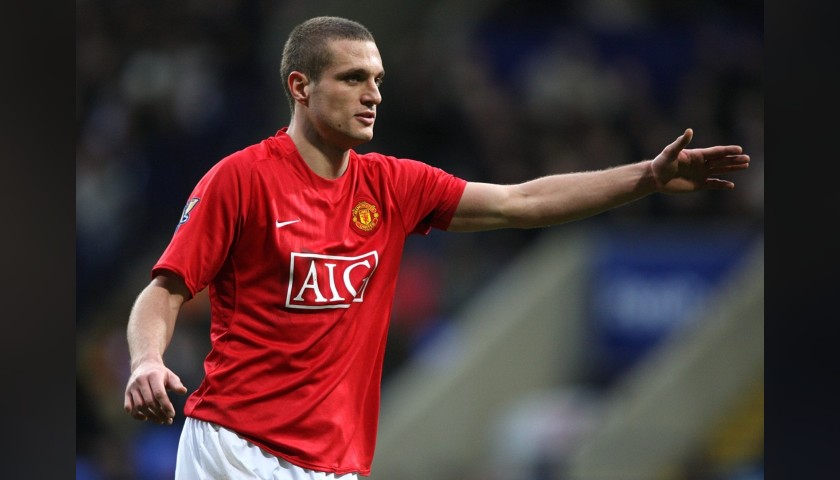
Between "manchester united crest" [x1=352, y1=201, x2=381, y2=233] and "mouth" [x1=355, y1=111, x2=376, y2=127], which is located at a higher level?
"mouth" [x1=355, y1=111, x2=376, y2=127]

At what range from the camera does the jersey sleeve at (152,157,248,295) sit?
8.59ft

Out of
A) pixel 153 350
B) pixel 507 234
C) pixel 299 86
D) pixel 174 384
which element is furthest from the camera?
pixel 507 234

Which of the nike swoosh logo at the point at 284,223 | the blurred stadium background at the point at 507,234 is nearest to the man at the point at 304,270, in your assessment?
the nike swoosh logo at the point at 284,223

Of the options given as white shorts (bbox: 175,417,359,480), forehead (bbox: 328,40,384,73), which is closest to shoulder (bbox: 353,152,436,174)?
forehead (bbox: 328,40,384,73)

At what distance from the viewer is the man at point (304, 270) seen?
2680mm

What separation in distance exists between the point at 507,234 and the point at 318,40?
10.7 feet

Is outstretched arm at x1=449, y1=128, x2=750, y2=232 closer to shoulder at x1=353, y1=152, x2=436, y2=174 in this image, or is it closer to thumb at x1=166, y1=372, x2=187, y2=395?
shoulder at x1=353, y1=152, x2=436, y2=174

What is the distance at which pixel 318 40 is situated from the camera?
2975mm

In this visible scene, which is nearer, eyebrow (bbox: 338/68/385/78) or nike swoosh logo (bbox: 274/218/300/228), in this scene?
nike swoosh logo (bbox: 274/218/300/228)

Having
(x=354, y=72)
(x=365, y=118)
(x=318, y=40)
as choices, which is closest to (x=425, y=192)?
(x=365, y=118)

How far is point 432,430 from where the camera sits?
5812 mm

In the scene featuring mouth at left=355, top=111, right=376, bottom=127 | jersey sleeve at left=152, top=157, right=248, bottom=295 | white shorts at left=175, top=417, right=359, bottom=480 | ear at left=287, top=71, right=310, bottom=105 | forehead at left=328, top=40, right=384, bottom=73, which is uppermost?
forehead at left=328, top=40, right=384, bottom=73

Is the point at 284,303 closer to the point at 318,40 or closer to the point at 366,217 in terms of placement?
the point at 366,217

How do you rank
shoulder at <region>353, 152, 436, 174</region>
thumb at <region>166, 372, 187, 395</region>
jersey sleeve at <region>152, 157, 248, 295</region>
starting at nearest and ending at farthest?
thumb at <region>166, 372, 187, 395</region> → jersey sleeve at <region>152, 157, 248, 295</region> → shoulder at <region>353, 152, 436, 174</region>
